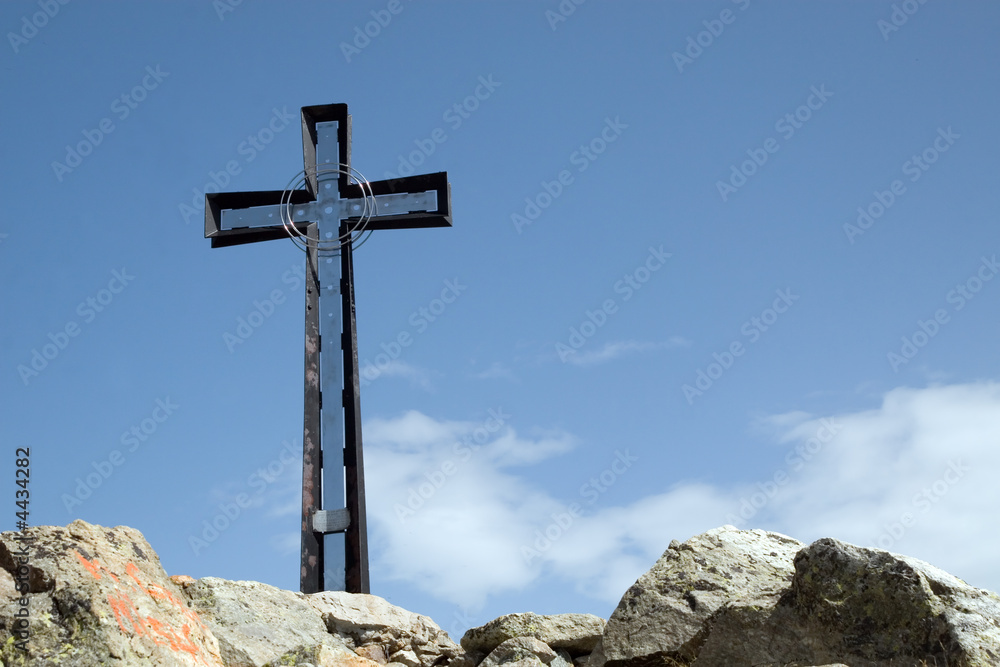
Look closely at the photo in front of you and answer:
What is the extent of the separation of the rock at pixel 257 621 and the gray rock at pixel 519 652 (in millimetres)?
1137

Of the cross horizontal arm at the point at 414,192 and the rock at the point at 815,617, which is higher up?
the cross horizontal arm at the point at 414,192

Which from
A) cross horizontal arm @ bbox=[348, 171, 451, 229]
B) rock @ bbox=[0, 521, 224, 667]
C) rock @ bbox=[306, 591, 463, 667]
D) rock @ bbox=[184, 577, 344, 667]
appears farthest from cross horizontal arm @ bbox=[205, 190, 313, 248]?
rock @ bbox=[0, 521, 224, 667]

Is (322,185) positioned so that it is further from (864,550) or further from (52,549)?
(864,550)

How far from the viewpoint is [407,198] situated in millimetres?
10734

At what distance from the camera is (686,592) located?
623 cm

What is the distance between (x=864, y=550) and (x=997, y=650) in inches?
33.3

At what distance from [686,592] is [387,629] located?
7.79 ft

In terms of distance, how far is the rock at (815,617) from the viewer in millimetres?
5352

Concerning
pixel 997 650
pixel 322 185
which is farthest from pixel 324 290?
pixel 997 650

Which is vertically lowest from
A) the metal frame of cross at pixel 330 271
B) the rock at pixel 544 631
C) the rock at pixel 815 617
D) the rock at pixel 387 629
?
the rock at pixel 815 617

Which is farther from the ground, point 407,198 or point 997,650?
point 407,198

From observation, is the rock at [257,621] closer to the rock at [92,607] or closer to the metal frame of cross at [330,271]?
the rock at [92,607]

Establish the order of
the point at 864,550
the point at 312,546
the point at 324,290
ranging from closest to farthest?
the point at 864,550 < the point at 312,546 < the point at 324,290

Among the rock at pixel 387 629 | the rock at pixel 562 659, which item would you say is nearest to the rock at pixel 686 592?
the rock at pixel 562 659
